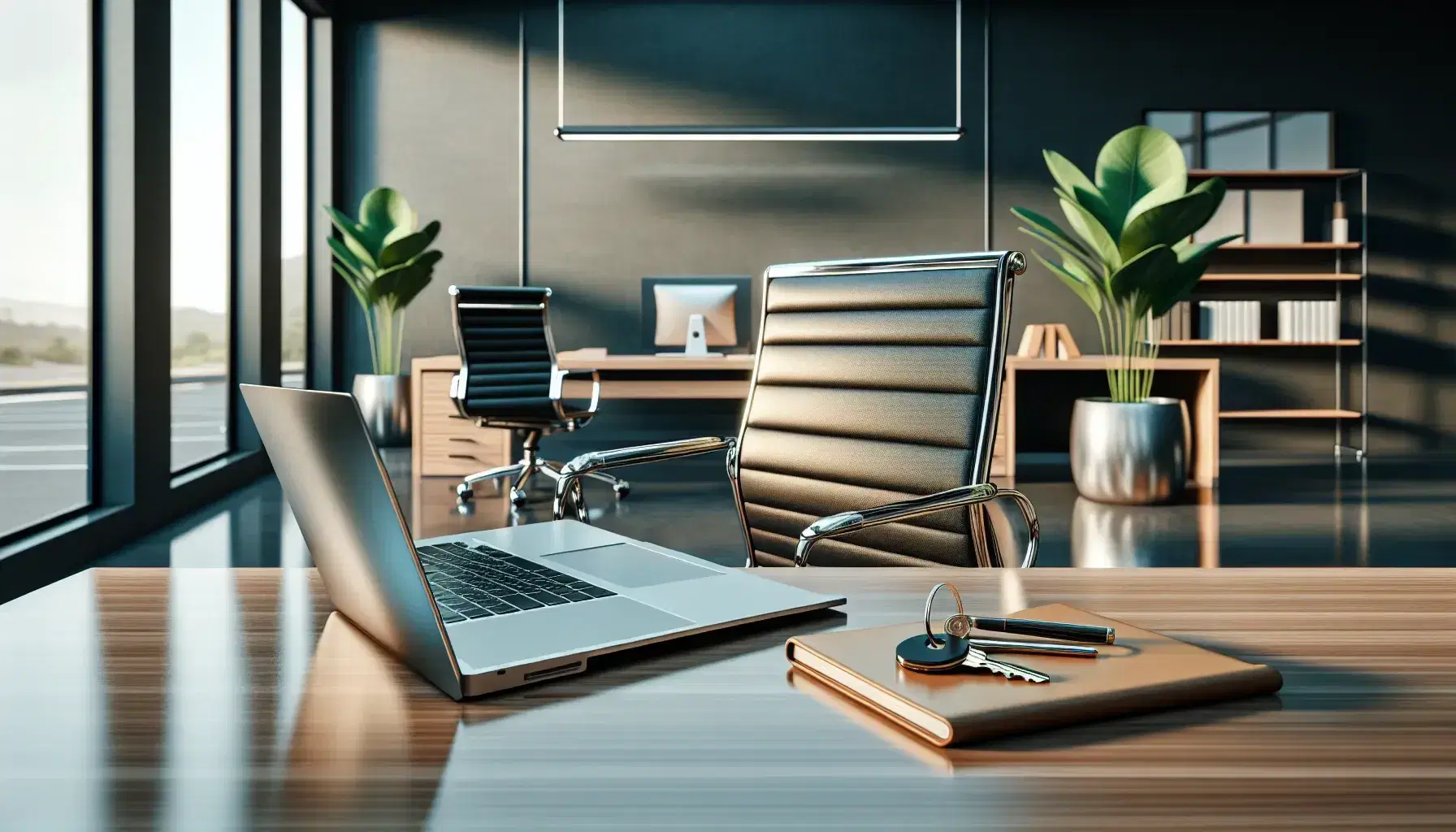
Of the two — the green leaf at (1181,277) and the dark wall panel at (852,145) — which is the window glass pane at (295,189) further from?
the green leaf at (1181,277)

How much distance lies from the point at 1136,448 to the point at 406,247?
172 inches

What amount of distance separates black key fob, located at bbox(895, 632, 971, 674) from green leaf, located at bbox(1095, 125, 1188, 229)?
179 inches

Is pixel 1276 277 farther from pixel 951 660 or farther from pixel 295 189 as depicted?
pixel 951 660

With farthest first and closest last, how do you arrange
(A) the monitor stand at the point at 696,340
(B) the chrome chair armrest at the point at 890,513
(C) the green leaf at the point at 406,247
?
(C) the green leaf at the point at 406,247
(A) the monitor stand at the point at 696,340
(B) the chrome chair armrest at the point at 890,513

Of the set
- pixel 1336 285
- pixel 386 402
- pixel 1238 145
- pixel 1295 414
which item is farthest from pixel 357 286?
pixel 1336 285

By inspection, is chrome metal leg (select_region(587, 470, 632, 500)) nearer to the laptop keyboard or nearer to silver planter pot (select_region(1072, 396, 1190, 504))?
silver planter pot (select_region(1072, 396, 1190, 504))

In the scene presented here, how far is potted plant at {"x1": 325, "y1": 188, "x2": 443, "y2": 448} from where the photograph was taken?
254 inches

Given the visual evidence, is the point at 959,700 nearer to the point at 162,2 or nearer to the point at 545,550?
the point at 545,550

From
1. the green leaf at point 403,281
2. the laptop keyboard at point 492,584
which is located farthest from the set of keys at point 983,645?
the green leaf at point 403,281

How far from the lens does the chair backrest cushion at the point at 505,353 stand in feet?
17.0

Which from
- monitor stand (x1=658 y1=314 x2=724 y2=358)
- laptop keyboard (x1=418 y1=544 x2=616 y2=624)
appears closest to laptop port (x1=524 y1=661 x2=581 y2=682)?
laptop keyboard (x1=418 y1=544 x2=616 y2=624)

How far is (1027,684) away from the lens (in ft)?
2.11

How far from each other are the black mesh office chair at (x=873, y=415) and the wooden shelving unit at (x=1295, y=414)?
6006 millimetres

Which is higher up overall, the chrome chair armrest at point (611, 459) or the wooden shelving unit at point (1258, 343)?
the wooden shelving unit at point (1258, 343)
